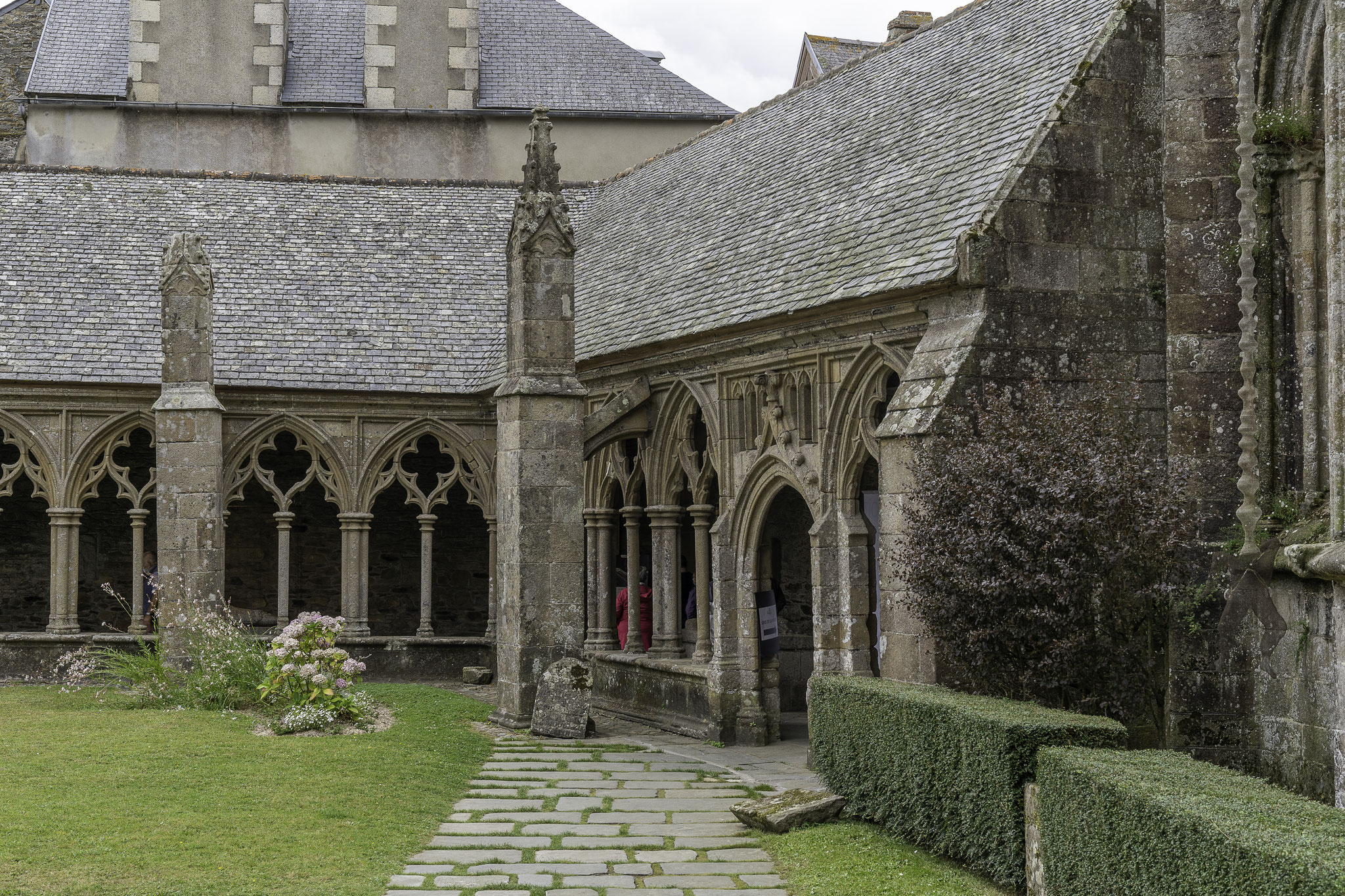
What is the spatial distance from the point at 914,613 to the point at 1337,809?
4.25 meters

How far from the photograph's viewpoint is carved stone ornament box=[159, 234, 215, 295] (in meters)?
15.9

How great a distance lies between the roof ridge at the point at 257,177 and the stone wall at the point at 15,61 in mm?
4732

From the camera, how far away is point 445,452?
60.8ft

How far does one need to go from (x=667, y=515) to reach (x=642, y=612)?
206 centimetres

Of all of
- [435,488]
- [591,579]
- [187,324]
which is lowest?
[591,579]

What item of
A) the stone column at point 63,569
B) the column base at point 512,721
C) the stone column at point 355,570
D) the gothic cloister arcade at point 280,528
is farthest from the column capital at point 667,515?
the stone column at point 63,569

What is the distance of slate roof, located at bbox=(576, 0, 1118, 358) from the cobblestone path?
381 centimetres

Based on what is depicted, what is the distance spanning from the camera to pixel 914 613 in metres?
9.70

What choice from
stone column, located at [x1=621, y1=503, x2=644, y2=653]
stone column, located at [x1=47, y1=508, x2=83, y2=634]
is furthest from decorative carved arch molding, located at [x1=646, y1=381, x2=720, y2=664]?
stone column, located at [x1=47, y1=508, x2=83, y2=634]

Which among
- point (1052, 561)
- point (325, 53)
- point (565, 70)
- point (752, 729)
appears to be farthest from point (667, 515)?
point (325, 53)

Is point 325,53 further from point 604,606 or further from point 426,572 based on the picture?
point 604,606

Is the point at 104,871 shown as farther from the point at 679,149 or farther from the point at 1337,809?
the point at 679,149

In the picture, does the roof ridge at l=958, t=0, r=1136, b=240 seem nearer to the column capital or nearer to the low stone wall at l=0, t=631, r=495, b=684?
the column capital

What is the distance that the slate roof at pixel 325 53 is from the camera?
24.3 m
